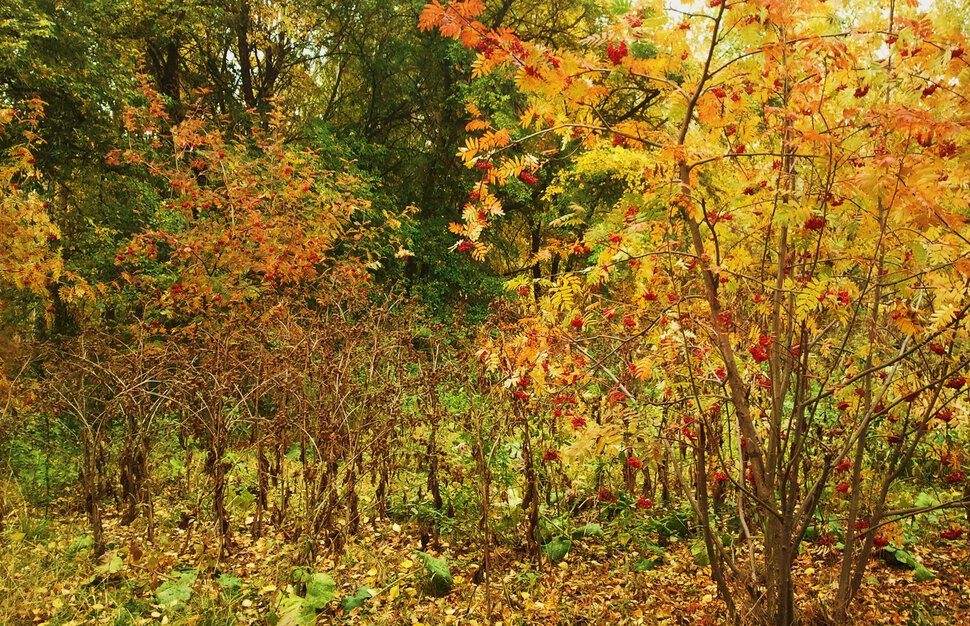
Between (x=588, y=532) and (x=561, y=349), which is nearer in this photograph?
(x=561, y=349)

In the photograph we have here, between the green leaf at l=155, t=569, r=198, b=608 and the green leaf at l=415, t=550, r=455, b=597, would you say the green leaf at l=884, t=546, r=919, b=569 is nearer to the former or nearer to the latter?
the green leaf at l=415, t=550, r=455, b=597

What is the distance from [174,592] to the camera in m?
3.61

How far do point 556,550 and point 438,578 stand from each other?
884mm

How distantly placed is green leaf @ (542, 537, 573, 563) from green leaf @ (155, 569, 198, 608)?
7.48 feet

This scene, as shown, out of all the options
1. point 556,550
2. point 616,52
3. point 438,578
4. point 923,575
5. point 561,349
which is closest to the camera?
point 616,52

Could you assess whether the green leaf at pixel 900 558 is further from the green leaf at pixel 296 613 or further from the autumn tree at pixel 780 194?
the green leaf at pixel 296 613

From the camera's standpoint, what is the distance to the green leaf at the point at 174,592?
140 inches

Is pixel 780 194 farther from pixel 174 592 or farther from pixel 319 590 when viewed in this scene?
pixel 174 592

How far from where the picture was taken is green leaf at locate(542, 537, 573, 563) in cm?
435

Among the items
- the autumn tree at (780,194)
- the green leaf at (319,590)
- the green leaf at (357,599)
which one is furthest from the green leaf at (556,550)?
the green leaf at (319,590)

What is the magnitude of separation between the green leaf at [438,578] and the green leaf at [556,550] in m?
0.73

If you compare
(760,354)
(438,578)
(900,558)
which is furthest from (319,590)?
(900,558)

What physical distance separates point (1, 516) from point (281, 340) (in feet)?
7.72

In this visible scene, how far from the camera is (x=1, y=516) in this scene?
4.54 metres
